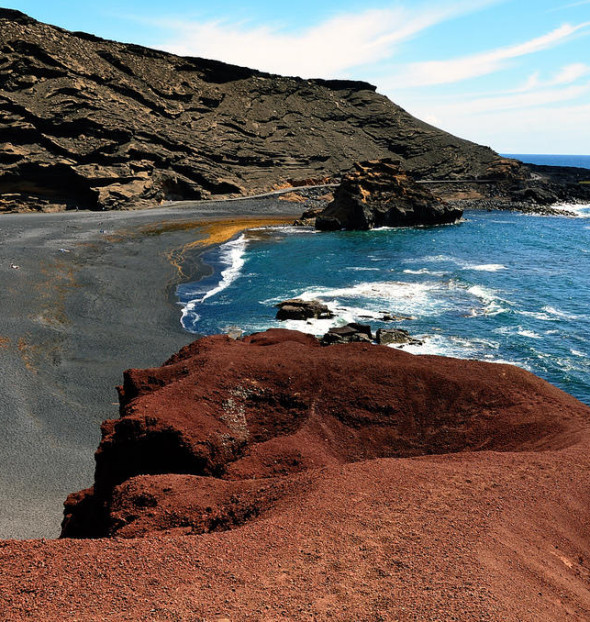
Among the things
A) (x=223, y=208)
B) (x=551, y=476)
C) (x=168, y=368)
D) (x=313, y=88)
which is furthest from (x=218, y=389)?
(x=313, y=88)

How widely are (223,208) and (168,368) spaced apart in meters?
70.8

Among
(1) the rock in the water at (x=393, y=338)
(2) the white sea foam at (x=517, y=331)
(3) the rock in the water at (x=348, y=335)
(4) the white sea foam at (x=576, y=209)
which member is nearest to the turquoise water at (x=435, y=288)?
(2) the white sea foam at (x=517, y=331)

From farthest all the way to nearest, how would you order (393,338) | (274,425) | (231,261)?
(231,261) < (393,338) < (274,425)

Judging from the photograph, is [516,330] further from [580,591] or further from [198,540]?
[198,540]

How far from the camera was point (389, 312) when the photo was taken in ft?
107

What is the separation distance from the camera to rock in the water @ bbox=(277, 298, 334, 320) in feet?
101

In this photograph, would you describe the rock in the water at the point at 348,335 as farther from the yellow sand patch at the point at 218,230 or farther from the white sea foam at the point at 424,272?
the yellow sand patch at the point at 218,230

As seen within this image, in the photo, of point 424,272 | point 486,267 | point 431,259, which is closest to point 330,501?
point 424,272

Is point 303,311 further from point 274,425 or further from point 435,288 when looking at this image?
point 274,425

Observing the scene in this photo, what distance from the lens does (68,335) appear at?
1012 inches

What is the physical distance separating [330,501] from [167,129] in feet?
312

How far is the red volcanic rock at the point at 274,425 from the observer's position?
8.70 m

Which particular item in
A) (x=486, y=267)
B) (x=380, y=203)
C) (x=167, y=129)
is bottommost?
(x=486, y=267)

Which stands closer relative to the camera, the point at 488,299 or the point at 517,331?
the point at 517,331
